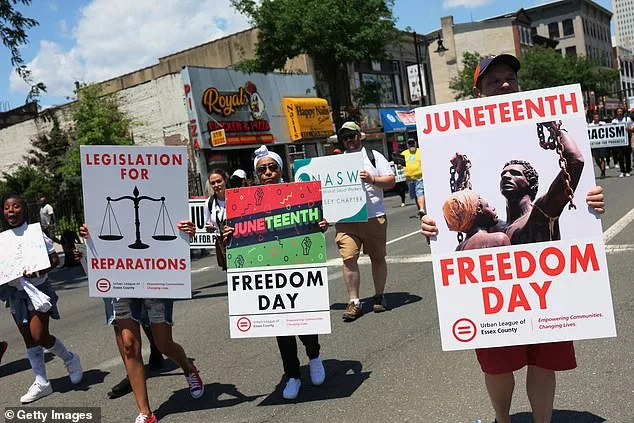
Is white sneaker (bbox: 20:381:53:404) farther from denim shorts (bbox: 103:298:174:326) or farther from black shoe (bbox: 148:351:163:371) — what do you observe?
denim shorts (bbox: 103:298:174:326)

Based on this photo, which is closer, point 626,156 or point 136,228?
point 136,228

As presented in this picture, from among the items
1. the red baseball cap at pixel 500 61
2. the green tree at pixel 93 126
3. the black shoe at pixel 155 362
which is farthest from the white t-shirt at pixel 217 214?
the green tree at pixel 93 126

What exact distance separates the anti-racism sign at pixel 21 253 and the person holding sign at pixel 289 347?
1.86m

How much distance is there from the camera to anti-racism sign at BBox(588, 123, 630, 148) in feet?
68.0

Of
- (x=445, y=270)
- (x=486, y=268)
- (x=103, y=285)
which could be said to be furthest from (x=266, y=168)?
(x=486, y=268)

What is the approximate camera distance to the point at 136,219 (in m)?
4.74

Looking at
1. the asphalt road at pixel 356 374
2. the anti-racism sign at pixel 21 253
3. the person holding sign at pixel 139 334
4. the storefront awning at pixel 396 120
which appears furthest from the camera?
the storefront awning at pixel 396 120

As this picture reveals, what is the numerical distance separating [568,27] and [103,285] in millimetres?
90992

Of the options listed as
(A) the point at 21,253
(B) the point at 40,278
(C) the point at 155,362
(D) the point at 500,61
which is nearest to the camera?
(D) the point at 500,61

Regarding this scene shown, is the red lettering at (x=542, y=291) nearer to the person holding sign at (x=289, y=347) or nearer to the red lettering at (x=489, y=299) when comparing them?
the red lettering at (x=489, y=299)

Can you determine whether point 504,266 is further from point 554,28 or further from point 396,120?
point 554,28

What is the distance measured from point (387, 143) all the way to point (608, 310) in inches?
1408

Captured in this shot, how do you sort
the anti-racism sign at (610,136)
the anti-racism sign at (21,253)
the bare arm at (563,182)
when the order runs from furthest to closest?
the anti-racism sign at (610,136) → the anti-racism sign at (21,253) → the bare arm at (563,182)

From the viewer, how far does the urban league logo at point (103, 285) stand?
467 cm
